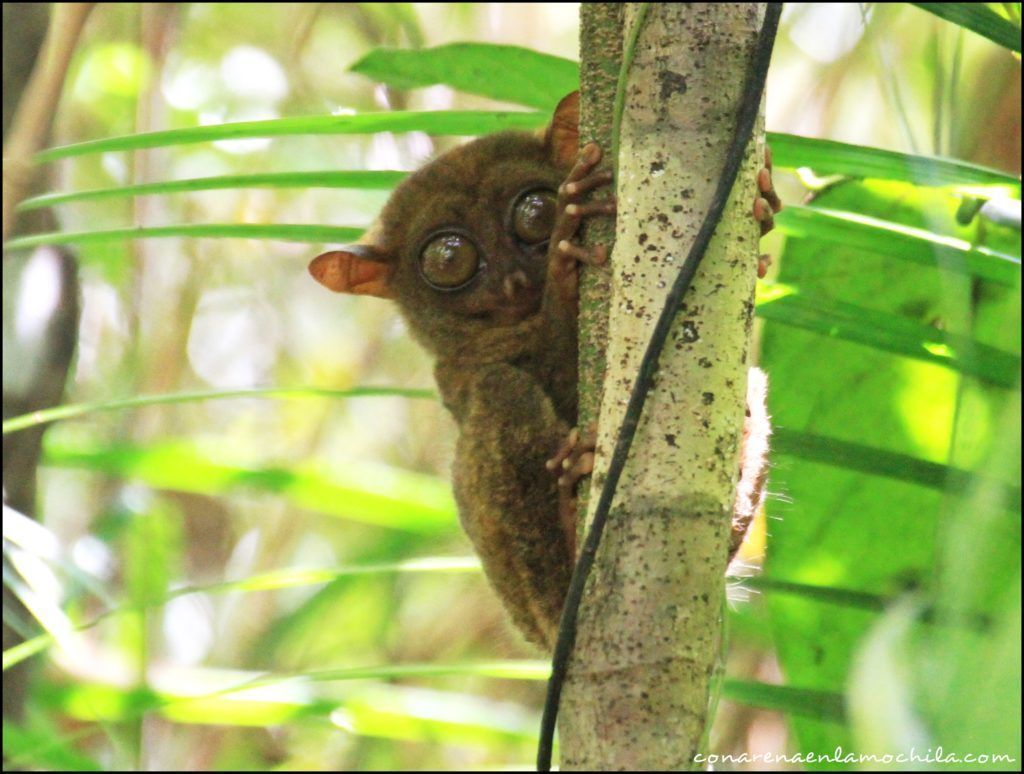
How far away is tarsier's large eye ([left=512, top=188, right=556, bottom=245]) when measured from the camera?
284 centimetres

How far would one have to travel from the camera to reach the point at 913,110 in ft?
18.2

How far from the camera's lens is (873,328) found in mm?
2379

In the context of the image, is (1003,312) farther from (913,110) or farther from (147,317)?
(147,317)

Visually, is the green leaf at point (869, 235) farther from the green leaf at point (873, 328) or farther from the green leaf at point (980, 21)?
the green leaf at point (980, 21)

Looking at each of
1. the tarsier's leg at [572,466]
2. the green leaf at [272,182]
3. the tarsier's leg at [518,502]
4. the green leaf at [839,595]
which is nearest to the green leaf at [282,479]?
the tarsier's leg at [518,502]

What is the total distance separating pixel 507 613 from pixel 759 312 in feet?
2.92

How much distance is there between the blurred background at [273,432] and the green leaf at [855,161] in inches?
22.0

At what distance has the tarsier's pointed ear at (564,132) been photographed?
2.65 meters

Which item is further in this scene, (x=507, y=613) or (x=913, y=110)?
(x=913, y=110)

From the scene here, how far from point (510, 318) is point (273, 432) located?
19.0ft

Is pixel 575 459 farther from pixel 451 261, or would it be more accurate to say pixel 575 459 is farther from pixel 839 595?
pixel 451 261

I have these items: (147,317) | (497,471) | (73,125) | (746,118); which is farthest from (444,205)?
(73,125)

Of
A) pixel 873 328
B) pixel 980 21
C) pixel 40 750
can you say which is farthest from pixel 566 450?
pixel 40 750

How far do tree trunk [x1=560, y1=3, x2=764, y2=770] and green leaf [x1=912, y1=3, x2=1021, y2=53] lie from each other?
103cm
